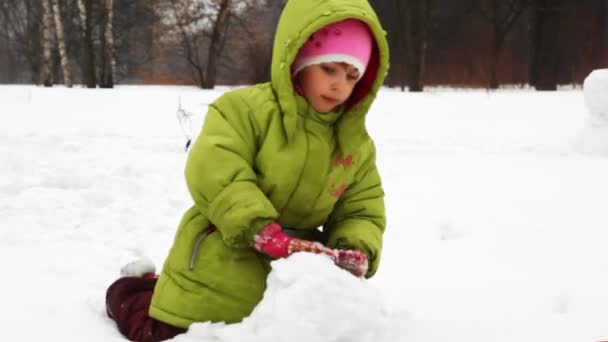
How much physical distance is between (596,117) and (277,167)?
20.0 ft

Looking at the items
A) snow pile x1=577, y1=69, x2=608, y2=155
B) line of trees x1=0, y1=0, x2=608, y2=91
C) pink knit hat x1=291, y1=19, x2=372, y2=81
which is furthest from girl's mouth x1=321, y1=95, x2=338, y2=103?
line of trees x1=0, y1=0, x2=608, y2=91

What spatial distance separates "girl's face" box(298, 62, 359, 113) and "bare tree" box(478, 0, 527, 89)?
1634 centimetres

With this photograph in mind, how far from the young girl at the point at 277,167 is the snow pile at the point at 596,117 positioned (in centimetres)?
543

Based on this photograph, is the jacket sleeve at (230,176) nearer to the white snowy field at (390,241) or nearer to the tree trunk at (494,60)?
the white snowy field at (390,241)

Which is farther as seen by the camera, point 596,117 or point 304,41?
point 596,117

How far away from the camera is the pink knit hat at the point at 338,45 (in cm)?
184

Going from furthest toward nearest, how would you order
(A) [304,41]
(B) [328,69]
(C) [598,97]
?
(C) [598,97], (B) [328,69], (A) [304,41]

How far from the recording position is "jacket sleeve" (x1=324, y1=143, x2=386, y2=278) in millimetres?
1960

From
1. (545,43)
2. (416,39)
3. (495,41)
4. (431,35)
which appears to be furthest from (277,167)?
(431,35)

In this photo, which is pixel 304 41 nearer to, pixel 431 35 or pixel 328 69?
pixel 328 69

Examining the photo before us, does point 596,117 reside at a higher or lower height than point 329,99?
lower

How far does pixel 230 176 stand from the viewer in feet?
5.60

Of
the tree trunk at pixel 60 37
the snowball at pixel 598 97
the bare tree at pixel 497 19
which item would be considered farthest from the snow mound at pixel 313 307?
the bare tree at pixel 497 19

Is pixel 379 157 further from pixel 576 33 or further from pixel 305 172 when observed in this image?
pixel 576 33
